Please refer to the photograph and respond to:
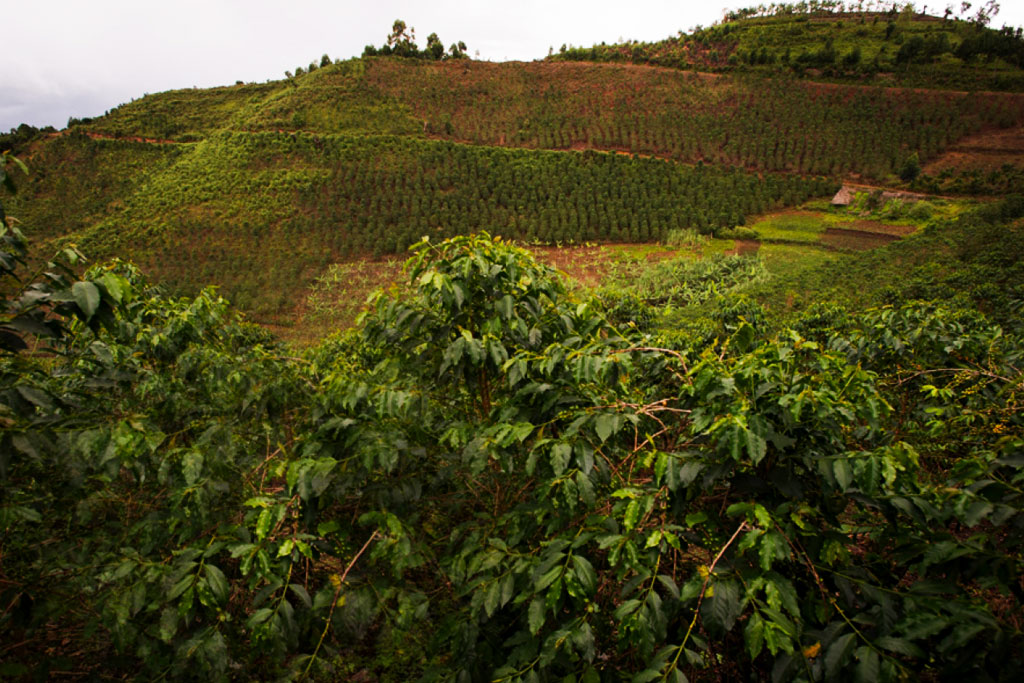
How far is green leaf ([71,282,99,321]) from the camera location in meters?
1.60

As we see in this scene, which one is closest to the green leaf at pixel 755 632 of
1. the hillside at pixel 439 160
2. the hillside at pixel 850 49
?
the hillside at pixel 439 160

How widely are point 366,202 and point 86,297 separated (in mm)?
35339

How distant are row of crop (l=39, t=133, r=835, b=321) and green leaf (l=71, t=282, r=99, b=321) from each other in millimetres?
23600

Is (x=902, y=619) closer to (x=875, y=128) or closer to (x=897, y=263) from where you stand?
(x=897, y=263)

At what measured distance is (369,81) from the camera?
51750mm

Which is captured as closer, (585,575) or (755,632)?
(755,632)

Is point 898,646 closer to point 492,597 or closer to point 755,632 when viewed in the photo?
point 755,632

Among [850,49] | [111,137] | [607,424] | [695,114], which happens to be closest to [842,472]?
[607,424]

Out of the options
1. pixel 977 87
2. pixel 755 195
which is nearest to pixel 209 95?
pixel 755 195

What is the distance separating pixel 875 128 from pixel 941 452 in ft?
170

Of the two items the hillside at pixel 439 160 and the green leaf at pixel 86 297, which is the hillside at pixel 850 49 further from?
the green leaf at pixel 86 297

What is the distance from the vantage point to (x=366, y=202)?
112ft

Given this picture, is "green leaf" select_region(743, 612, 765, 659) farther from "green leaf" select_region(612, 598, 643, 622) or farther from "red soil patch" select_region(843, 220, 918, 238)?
"red soil patch" select_region(843, 220, 918, 238)

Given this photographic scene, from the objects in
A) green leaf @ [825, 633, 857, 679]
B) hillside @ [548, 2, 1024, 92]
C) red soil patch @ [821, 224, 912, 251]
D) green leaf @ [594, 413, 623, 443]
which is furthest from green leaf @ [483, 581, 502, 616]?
hillside @ [548, 2, 1024, 92]
